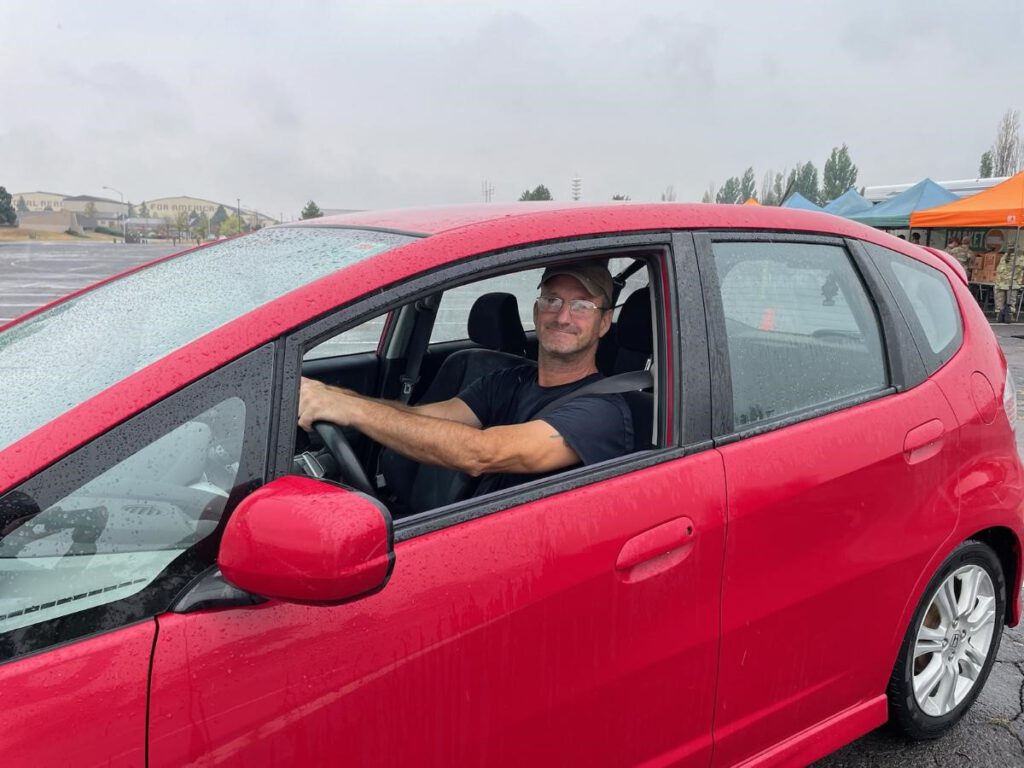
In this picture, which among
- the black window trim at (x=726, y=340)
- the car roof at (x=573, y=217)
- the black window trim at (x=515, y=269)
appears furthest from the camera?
the black window trim at (x=726, y=340)

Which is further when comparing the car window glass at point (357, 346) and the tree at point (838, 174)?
the tree at point (838, 174)

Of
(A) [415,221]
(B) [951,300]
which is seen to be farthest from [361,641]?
(B) [951,300]

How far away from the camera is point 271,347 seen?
1314mm

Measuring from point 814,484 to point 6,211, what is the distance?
301 ft

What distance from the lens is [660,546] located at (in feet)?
5.24

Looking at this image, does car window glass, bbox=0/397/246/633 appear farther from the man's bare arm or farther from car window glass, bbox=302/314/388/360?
car window glass, bbox=302/314/388/360

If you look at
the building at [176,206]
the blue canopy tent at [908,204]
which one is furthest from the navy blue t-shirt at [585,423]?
the building at [176,206]

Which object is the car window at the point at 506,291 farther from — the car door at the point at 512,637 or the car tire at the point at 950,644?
the car tire at the point at 950,644

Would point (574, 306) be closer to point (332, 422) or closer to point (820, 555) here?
point (332, 422)

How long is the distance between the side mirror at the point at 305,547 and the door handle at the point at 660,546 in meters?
0.57

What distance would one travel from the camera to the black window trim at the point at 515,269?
1.33 m

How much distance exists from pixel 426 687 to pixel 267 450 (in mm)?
470

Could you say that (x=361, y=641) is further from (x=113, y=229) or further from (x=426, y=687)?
(x=113, y=229)

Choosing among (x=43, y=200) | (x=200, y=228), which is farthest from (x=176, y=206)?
(x=200, y=228)
